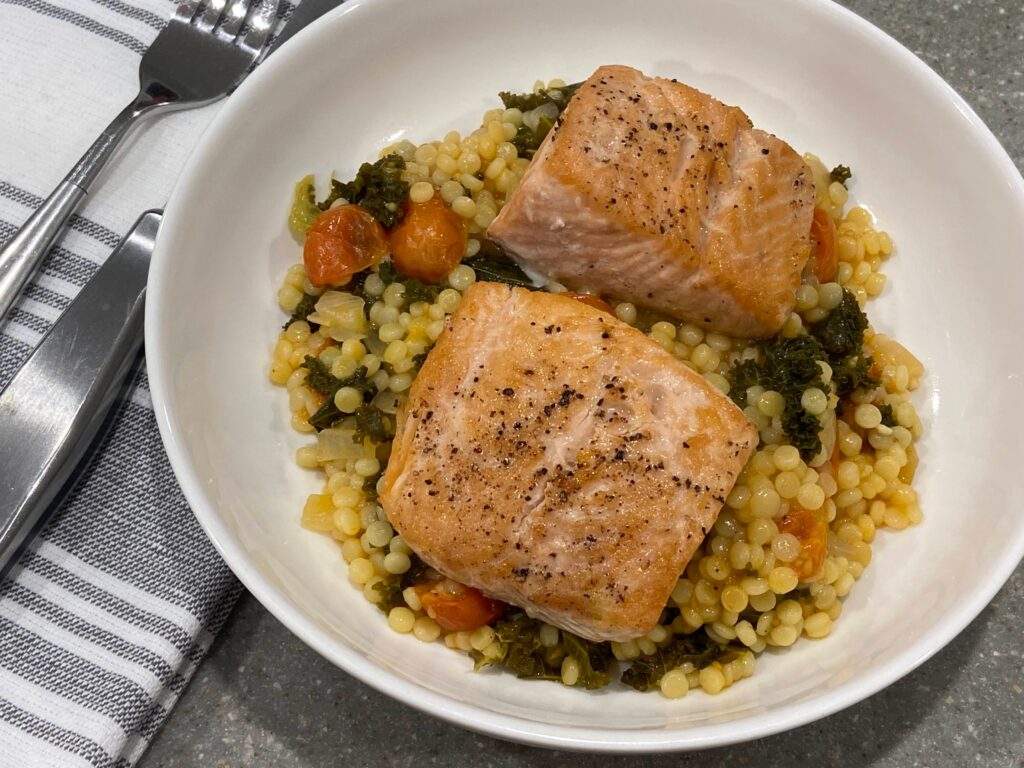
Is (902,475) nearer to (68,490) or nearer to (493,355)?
(493,355)

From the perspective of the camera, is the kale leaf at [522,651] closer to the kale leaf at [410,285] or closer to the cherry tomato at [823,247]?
the kale leaf at [410,285]

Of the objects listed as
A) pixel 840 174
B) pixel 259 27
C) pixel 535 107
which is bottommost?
pixel 259 27

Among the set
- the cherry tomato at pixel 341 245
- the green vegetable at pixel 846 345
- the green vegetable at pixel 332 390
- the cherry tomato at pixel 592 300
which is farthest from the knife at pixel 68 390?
the green vegetable at pixel 846 345

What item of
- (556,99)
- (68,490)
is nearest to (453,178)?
(556,99)

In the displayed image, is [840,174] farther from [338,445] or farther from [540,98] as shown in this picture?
[338,445]

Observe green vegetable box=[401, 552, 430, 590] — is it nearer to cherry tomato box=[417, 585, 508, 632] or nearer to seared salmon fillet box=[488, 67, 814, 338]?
cherry tomato box=[417, 585, 508, 632]

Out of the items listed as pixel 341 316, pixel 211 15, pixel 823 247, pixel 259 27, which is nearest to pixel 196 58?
pixel 211 15

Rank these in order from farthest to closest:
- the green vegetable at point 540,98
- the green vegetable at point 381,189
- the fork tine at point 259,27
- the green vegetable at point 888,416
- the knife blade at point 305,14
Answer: the fork tine at point 259,27 → the knife blade at point 305,14 → the green vegetable at point 540,98 → the green vegetable at point 381,189 → the green vegetable at point 888,416
